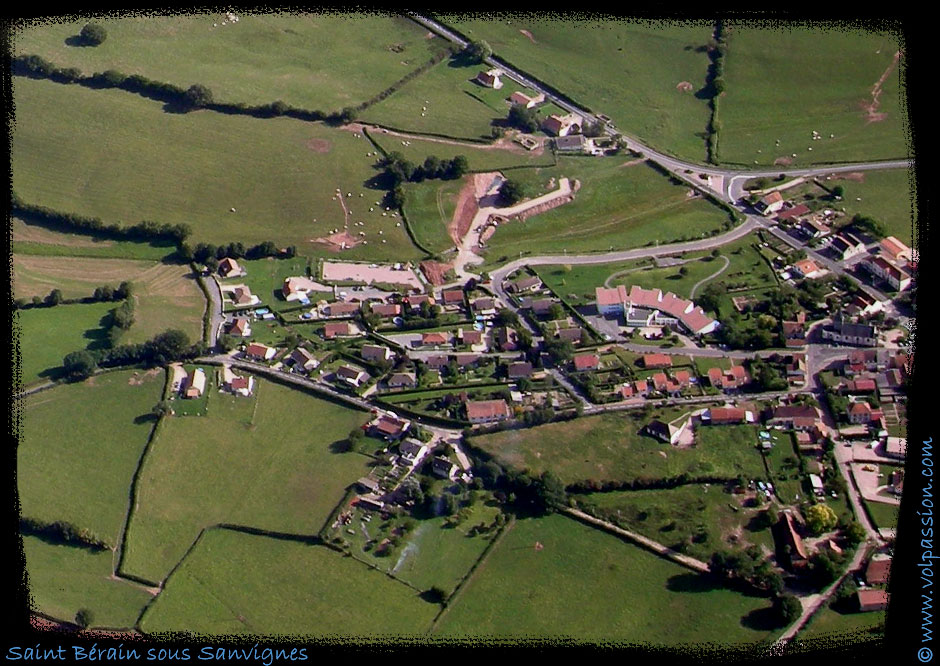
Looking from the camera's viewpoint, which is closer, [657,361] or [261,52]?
[657,361]

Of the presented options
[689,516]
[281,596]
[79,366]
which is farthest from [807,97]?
[281,596]

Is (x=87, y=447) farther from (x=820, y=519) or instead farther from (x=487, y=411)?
(x=820, y=519)

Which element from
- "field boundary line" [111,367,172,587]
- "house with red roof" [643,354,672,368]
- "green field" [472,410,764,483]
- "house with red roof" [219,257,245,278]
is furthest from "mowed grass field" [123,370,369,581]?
"house with red roof" [643,354,672,368]

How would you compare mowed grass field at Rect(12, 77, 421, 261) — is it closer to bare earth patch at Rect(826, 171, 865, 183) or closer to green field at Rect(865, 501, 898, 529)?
bare earth patch at Rect(826, 171, 865, 183)

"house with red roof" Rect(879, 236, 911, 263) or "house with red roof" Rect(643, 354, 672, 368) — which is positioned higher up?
"house with red roof" Rect(879, 236, 911, 263)

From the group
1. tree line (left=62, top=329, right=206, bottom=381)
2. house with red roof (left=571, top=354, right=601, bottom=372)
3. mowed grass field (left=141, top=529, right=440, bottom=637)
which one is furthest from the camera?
tree line (left=62, top=329, right=206, bottom=381)

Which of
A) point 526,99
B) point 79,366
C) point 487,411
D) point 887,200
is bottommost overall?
point 79,366
